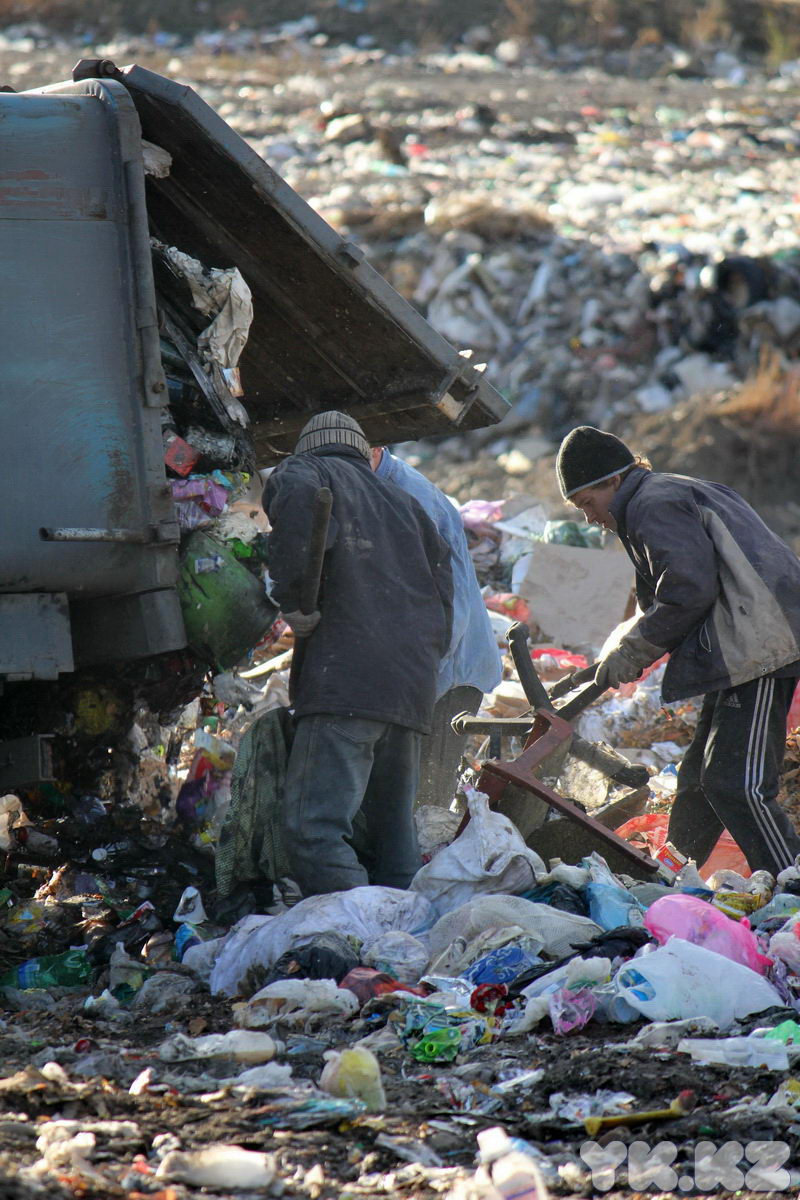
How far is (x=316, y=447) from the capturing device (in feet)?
13.8

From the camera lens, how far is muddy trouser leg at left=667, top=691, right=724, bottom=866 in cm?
455

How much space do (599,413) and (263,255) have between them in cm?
687

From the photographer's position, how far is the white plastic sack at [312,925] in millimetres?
3494

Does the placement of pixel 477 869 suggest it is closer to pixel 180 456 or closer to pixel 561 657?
pixel 180 456

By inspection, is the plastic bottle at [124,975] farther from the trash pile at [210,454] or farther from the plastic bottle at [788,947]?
the plastic bottle at [788,947]

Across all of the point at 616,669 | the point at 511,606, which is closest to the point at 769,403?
the point at 511,606

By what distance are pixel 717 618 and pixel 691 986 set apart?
1.41m

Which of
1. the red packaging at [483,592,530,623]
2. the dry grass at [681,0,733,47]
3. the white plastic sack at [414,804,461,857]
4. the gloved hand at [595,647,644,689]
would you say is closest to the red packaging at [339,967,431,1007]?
the white plastic sack at [414,804,461,857]

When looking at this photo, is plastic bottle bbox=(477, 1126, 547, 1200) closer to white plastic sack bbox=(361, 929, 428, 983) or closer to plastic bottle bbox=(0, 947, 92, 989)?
white plastic sack bbox=(361, 929, 428, 983)

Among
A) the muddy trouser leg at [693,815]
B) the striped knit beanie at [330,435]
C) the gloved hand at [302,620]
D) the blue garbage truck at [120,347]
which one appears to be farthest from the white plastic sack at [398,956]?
the striped knit beanie at [330,435]

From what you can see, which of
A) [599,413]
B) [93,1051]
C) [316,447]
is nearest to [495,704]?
[316,447]

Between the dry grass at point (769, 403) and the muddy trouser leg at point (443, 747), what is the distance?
20.1 feet

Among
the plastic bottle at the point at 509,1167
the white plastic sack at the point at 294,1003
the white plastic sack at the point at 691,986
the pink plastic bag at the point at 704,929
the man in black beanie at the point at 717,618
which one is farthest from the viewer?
the man in black beanie at the point at 717,618

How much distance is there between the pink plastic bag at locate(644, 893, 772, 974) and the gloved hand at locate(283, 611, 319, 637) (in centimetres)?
123
